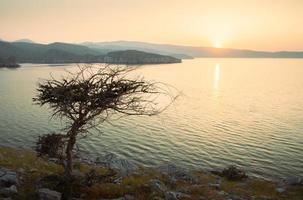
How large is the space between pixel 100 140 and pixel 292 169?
2766 cm

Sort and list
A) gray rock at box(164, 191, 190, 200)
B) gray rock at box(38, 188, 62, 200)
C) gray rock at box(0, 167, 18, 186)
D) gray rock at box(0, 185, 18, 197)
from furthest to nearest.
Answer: gray rock at box(0, 167, 18, 186) < gray rock at box(164, 191, 190, 200) < gray rock at box(0, 185, 18, 197) < gray rock at box(38, 188, 62, 200)

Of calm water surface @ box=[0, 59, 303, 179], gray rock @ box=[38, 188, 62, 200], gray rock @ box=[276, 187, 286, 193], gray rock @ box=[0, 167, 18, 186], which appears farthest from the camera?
calm water surface @ box=[0, 59, 303, 179]

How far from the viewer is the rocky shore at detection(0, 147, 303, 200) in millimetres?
19922

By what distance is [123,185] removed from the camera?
23.4 meters

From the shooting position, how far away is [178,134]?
5616 centimetres

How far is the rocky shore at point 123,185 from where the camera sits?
1992 centimetres

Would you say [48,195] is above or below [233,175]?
above

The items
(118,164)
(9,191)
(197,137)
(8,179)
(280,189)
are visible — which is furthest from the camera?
(197,137)

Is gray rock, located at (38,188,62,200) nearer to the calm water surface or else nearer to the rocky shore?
the rocky shore

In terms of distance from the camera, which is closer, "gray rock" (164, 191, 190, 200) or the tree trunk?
the tree trunk

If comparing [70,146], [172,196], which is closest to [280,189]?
[172,196]

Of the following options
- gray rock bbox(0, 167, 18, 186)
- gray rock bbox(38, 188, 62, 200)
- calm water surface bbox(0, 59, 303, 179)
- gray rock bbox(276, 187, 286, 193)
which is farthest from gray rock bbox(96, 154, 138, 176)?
gray rock bbox(276, 187, 286, 193)

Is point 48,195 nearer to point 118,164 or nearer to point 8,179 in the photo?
point 8,179

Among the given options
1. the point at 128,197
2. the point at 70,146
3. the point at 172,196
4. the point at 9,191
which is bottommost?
the point at 172,196
